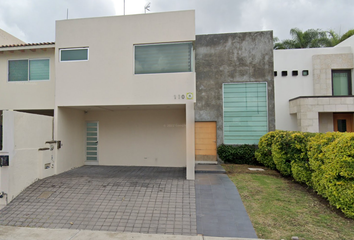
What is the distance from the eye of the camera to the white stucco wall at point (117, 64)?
23.8 ft

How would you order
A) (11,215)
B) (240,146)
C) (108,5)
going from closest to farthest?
(11,215)
(108,5)
(240,146)

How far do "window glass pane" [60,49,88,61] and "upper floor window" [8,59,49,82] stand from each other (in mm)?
1307

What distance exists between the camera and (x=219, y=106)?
10.4m

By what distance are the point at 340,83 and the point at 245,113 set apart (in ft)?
19.4

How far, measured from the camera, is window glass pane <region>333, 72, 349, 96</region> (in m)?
11.4

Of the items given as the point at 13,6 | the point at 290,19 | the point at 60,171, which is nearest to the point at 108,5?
the point at 13,6

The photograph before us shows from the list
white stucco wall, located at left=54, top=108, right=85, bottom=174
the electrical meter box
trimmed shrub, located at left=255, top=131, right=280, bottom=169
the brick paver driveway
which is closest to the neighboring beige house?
trimmed shrub, located at left=255, top=131, right=280, bottom=169

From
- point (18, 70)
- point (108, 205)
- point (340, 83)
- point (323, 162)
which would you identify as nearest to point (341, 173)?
point (323, 162)

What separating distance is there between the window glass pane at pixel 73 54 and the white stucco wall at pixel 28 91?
1.05 metres

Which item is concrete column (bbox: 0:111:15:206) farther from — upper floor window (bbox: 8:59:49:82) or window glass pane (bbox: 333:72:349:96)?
window glass pane (bbox: 333:72:349:96)

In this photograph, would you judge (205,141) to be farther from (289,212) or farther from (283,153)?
(289,212)

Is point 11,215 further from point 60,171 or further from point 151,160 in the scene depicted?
point 151,160

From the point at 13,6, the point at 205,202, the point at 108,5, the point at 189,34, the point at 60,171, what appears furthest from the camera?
the point at 13,6

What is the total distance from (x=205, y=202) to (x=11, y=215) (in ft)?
15.3
